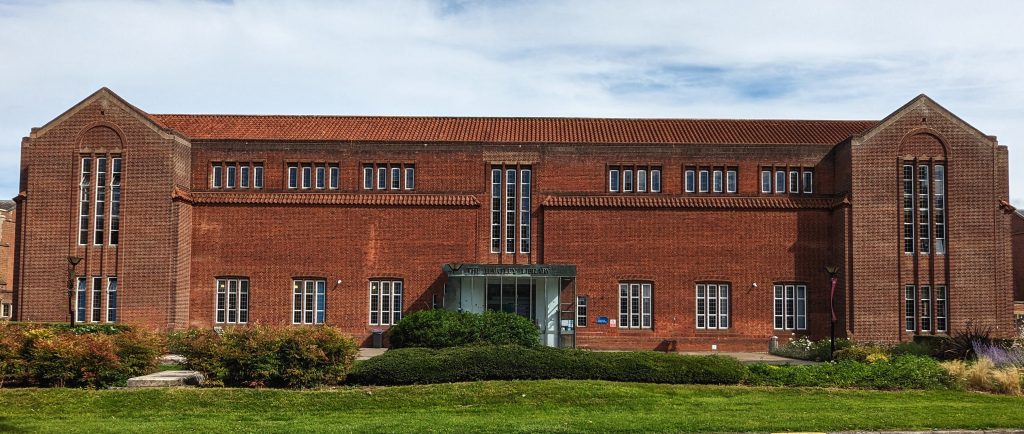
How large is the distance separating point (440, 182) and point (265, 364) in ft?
56.5

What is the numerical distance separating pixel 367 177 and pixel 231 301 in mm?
6894

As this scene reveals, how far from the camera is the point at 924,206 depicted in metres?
34.2

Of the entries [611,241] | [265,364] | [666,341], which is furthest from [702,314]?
[265,364]

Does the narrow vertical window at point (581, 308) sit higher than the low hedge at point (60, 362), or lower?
higher

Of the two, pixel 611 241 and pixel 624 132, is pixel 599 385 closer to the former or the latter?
pixel 611 241

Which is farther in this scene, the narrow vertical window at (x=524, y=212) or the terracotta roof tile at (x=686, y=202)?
the narrow vertical window at (x=524, y=212)

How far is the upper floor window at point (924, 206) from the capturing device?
112ft

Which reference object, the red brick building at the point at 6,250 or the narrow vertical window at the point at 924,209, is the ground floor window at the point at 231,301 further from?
the red brick building at the point at 6,250

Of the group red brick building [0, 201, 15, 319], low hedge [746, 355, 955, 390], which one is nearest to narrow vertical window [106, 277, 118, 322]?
low hedge [746, 355, 955, 390]

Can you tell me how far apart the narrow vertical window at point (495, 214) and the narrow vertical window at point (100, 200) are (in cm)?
1409

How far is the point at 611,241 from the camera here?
1366 inches

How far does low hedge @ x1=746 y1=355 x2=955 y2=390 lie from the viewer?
1975 cm

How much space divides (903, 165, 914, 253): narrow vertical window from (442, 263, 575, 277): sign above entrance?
41.0ft

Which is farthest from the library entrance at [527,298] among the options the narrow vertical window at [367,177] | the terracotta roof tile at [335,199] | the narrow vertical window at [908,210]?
the narrow vertical window at [908,210]
